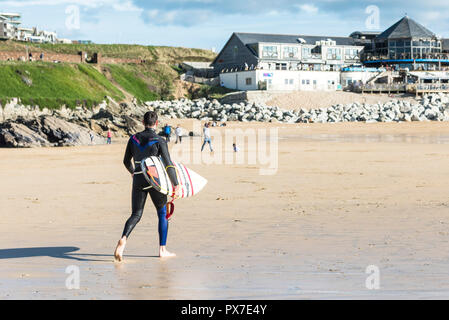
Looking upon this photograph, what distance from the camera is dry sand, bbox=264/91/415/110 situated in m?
63.8

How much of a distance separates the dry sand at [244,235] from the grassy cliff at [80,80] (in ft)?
119

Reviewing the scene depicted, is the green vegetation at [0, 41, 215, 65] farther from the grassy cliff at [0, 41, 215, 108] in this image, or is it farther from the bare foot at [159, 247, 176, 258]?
the bare foot at [159, 247, 176, 258]

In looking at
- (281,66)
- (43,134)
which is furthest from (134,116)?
Result: (281,66)

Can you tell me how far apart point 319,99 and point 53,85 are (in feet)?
88.4

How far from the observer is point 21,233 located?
10.4 metres

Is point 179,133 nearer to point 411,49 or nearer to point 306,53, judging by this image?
point 306,53

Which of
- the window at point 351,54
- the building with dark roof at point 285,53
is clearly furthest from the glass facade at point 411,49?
the window at point 351,54

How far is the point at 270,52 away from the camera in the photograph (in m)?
78.4

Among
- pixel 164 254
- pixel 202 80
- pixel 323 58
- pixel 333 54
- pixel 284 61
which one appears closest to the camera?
pixel 164 254

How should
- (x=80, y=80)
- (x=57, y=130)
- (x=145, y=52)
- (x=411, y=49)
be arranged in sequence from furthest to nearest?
(x=145, y=52) < (x=411, y=49) < (x=80, y=80) < (x=57, y=130)

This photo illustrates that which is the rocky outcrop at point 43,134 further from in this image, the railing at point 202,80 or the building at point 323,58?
the railing at point 202,80

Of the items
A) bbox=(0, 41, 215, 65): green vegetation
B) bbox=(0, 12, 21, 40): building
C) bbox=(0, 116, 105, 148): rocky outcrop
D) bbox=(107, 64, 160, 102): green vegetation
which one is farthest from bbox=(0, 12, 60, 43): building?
bbox=(0, 116, 105, 148): rocky outcrop

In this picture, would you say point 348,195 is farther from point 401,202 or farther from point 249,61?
point 249,61

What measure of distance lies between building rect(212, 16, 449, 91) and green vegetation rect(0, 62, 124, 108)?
1767cm
